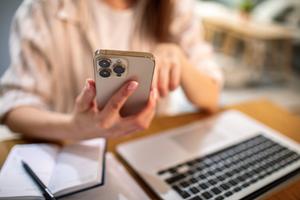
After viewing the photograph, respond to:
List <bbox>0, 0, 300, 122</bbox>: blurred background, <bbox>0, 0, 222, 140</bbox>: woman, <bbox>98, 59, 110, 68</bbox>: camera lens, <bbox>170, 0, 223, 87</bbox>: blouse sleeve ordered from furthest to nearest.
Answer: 1. <bbox>0, 0, 300, 122</bbox>: blurred background
2. <bbox>170, 0, 223, 87</bbox>: blouse sleeve
3. <bbox>0, 0, 222, 140</bbox>: woman
4. <bbox>98, 59, 110, 68</bbox>: camera lens

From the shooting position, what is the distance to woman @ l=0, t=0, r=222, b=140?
1.22 ft

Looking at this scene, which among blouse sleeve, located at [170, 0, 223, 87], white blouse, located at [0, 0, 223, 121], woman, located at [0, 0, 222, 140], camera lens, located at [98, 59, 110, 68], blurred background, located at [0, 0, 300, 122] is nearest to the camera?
camera lens, located at [98, 59, 110, 68]

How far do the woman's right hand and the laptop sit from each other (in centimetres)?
7

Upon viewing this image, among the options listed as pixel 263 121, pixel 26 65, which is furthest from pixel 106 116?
pixel 263 121

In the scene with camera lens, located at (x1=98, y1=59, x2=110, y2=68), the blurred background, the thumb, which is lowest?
the blurred background

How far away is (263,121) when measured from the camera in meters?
0.57

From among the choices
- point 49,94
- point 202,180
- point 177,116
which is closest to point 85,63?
point 49,94

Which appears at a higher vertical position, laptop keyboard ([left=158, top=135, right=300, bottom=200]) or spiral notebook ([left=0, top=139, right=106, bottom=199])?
spiral notebook ([left=0, top=139, right=106, bottom=199])

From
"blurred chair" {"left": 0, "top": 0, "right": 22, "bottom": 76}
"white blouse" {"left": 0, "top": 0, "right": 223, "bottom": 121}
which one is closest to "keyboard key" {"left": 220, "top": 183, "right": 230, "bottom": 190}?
"white blouse" {"left": 0, "top": 0, "right": 223, "bottom": 121}

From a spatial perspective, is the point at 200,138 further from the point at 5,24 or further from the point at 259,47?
the point at 259,47

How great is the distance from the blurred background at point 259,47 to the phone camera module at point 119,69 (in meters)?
1.70

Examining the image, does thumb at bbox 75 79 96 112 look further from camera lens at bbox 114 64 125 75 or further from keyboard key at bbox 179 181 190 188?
keyboard key at bbox 179 181 190 188

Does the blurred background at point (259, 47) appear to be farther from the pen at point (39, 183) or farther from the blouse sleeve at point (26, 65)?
the pen at point (39, 183)

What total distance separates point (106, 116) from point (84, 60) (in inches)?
10.8
